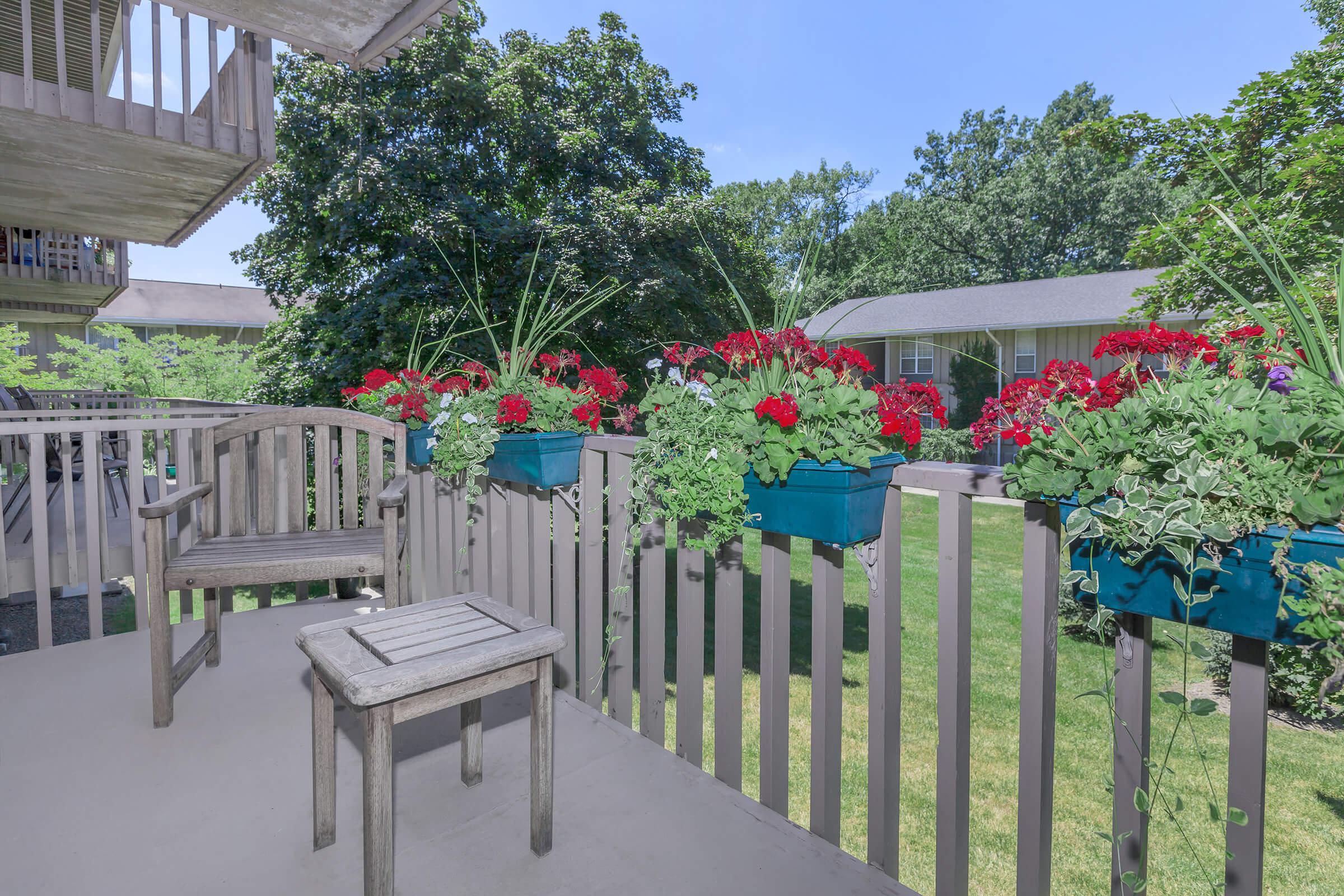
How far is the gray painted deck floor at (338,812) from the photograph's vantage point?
152 centimetres

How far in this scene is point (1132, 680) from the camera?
45.5 inches

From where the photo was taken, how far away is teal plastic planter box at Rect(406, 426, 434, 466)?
2648 millimetres

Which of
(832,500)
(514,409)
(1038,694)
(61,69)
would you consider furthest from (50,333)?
(1038,694)

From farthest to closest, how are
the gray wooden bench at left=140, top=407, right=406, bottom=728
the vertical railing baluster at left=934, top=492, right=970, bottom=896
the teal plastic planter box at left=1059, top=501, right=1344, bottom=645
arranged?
the gray wooden bench at left=140, top=407, right=406, bottom=728 → the vertical railing baluster at left=934, top=492, right=970, bottom=896 → the teal plastic planter box at left=1059, top=501, right=1344, bottom=645

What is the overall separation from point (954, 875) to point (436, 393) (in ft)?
7.27

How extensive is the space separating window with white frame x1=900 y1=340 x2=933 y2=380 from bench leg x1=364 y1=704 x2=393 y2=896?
54.9ft

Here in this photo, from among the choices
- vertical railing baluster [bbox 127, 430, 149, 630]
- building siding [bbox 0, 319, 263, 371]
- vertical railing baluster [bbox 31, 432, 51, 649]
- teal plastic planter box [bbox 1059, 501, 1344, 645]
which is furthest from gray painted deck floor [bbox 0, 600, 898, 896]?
building siding [bbox 0, 319, 263, 371]

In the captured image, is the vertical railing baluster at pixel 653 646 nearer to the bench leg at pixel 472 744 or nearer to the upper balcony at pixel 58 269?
the bench leg at pixel 472 744

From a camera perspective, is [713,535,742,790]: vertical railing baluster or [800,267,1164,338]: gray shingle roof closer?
[713,535,742,790]: vertical railing baluster

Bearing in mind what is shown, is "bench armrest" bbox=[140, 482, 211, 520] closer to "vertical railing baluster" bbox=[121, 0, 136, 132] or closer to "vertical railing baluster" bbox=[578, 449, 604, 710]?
"vertical railing baluster" bbox=[578, 449, 604, 710]

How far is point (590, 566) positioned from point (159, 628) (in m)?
1.27

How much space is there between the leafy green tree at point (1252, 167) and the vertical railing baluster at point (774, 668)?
5234 millimetres

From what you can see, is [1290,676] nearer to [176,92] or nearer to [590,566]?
[590,566]

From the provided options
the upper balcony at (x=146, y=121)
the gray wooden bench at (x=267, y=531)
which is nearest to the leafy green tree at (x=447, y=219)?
the upper balcony at (x=146, y=121)
